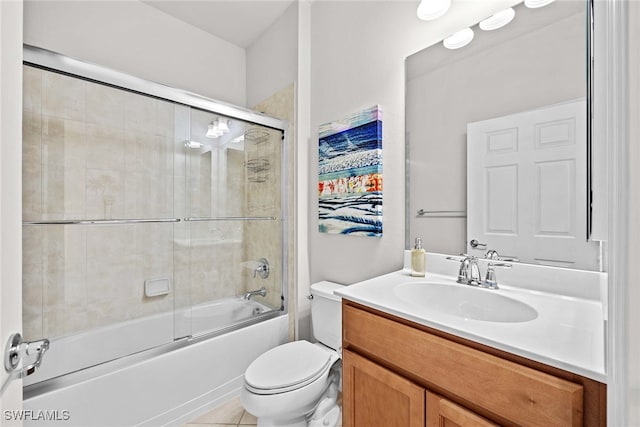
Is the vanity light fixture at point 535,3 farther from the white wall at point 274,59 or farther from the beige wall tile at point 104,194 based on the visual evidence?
the beige wall tile at point 104,194

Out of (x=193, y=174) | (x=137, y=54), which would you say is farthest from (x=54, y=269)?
(x=137, y=54)

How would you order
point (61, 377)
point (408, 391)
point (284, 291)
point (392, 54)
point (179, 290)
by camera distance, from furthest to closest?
point (284, 291) → point (179, 290) → point (392, 54) → point (61, 377) → point (408, 391)

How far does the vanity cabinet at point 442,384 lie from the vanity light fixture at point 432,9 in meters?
1.32

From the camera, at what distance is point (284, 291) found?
6.70ft

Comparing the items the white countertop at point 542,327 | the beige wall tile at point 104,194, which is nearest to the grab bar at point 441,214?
the white countertop at point 542,327

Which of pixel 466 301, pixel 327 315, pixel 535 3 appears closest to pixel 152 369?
pixel 327 315

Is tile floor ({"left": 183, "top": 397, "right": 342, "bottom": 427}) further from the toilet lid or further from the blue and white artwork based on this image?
the blue and white artwork

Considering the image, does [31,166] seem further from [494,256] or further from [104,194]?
[494,256]

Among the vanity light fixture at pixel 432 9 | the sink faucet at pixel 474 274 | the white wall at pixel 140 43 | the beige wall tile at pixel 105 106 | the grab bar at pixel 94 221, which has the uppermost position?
the white wall at pixel 140 43

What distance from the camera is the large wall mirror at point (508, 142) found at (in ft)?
3.08

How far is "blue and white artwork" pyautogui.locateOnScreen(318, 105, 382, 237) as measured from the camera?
1.50 metres

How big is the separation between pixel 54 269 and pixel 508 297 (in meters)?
2.29

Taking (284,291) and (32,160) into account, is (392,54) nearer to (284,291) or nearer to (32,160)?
(284,291)

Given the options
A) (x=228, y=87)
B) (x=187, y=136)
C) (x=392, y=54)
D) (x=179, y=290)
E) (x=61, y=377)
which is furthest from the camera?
(x=228, y=87)
